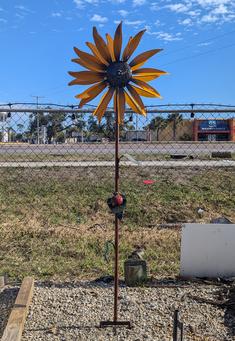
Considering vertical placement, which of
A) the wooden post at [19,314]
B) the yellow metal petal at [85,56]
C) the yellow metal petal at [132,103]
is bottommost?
the wooden post at [19,314]

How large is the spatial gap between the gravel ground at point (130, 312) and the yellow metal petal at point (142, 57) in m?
1.94

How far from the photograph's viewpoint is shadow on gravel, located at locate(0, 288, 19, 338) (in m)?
3.81

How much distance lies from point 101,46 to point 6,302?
2.36 metres

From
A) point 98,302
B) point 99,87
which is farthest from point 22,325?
point 99,87

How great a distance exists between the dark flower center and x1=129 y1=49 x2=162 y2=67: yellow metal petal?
59 millimetres

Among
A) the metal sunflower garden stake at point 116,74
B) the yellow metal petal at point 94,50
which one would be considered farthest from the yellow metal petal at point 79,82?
the yellow metal petal at point 94,50

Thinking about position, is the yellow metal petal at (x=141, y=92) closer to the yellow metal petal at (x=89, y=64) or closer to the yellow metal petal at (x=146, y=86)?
the yellow metal petal at (x=146, y=86)

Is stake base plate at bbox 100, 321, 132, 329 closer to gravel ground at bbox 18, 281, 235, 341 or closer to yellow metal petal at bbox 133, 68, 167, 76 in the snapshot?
gravel ground at bbox 18, 281, 235, 341

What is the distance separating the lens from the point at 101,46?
3.26m

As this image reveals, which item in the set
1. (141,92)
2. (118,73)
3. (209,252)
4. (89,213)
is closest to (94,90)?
(118,73)

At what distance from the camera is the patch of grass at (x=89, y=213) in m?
5.68

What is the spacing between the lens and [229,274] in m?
4.95

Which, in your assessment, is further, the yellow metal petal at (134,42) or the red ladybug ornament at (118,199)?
the red ladybug ornament at (118,199)

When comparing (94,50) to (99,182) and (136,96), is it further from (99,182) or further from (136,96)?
(99,182)
